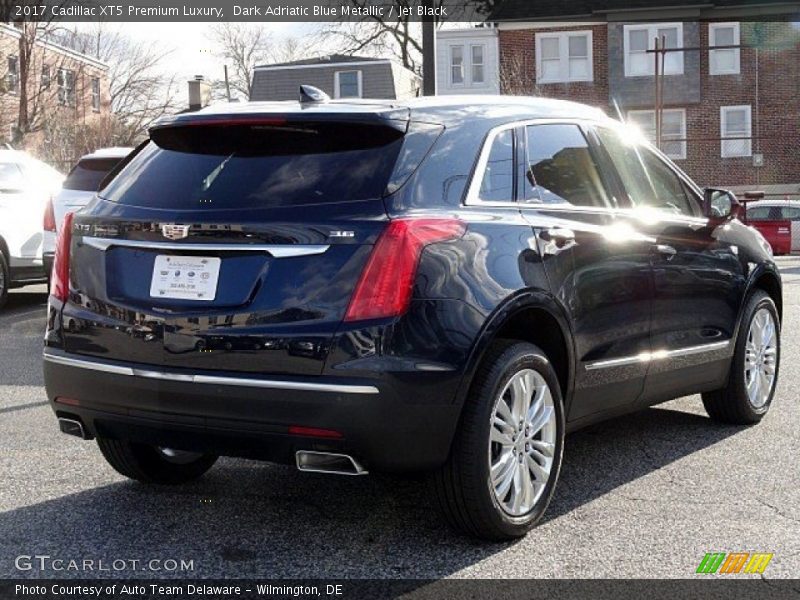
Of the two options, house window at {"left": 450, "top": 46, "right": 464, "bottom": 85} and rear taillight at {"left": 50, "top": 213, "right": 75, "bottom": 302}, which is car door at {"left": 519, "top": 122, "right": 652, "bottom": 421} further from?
house window at {"left": 450, "top": 46, "right": 464, "bottom": 85}

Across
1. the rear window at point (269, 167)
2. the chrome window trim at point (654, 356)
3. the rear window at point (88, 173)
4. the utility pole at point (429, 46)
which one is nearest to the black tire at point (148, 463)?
the rear window at point (269, 167)

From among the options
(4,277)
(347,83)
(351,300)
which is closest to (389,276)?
(351,300)

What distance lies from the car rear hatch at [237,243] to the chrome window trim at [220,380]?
39mm

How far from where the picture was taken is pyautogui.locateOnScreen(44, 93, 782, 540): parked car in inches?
151

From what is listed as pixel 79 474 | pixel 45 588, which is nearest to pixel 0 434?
pixel 79 474

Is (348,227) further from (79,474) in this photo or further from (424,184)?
(79,474)

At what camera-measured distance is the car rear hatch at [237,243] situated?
386cm

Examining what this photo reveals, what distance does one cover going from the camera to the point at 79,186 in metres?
12.4

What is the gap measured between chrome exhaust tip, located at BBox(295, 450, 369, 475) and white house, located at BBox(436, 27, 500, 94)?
3977 cm

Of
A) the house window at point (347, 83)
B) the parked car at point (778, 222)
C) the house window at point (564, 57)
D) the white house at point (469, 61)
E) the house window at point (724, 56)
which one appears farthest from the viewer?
the house window at point (347, 83)

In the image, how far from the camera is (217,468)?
5.54 metres

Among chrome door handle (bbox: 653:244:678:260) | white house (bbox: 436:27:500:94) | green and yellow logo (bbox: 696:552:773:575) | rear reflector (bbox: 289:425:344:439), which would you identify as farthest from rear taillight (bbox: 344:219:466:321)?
white house (bbox: 436:27:500:94)

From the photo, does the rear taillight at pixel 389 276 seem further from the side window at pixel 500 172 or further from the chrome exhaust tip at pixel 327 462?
the side window at pixel 500 172

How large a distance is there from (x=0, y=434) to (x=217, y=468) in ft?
5.06
